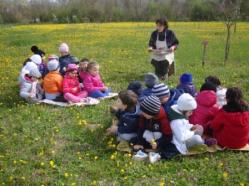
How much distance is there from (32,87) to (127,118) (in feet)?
Answer: 12.5

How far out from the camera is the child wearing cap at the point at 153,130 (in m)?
7.34

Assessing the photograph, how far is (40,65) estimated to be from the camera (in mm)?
11758

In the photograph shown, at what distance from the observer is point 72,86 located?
10.8m

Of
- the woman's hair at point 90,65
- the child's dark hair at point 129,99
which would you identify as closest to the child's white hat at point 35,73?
the woman's hair at point 90,65

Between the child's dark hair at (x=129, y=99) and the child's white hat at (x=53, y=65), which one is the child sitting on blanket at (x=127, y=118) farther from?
the child's white hat at (x=53, y=65)

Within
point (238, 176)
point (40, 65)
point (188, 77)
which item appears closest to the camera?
point (238, 176)

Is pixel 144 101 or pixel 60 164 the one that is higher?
pixel 144 101

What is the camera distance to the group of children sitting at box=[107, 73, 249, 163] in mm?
7352

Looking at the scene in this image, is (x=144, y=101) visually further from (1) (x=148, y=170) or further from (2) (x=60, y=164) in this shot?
(2) (x=60, y=164)

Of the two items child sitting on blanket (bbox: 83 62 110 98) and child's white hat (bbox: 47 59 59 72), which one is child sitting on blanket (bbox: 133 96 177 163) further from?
child's white hat (bbox: 47 59 59 72)

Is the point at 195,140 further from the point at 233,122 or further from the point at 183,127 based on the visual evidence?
the point at 233,122

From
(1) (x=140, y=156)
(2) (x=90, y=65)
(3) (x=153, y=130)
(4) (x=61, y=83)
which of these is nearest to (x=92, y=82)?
(2) (x=90, y=65)

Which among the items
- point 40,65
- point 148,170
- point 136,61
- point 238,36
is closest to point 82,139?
point 148,170

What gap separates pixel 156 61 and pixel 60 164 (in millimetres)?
6824
